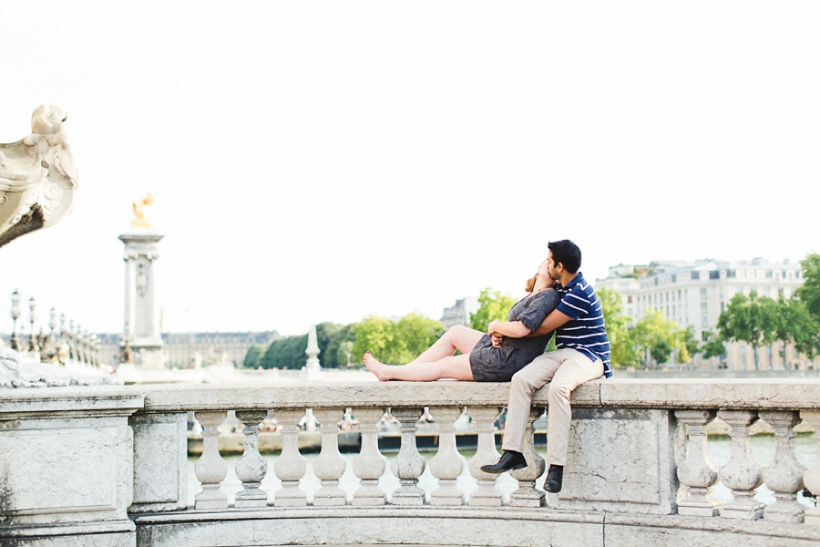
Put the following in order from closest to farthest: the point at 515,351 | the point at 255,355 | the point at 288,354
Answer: the point at 515,351 → the point at 288,354 → the point at 255,355

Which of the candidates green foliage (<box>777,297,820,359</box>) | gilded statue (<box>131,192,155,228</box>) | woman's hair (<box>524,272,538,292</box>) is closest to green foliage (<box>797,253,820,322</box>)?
green foliage (<box>777,297,820,359</box>)

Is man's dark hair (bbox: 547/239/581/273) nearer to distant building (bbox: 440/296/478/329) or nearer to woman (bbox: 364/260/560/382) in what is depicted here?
woman (bbox: 364/260/560/382)

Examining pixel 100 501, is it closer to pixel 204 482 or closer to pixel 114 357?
pixel 204 482

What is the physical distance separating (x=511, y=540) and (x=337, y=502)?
3.17 feet

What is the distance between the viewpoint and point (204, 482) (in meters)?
5.28

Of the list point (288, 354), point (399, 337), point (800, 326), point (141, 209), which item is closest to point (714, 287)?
point (800, 326)

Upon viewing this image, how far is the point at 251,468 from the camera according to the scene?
5.20m

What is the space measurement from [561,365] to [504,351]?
1.14 feet

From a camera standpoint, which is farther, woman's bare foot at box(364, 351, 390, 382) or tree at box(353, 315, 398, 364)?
tree at box(353, 315, 398, 364)

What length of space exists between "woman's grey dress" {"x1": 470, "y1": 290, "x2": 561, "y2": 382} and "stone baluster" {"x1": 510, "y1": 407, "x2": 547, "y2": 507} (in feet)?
0.86

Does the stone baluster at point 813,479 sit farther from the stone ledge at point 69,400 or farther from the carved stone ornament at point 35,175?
the carved stone ornament at point 35,175

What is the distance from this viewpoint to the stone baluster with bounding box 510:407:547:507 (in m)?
5.02

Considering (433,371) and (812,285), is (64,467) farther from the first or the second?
(812,285)

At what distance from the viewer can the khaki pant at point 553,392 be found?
4734 mm
